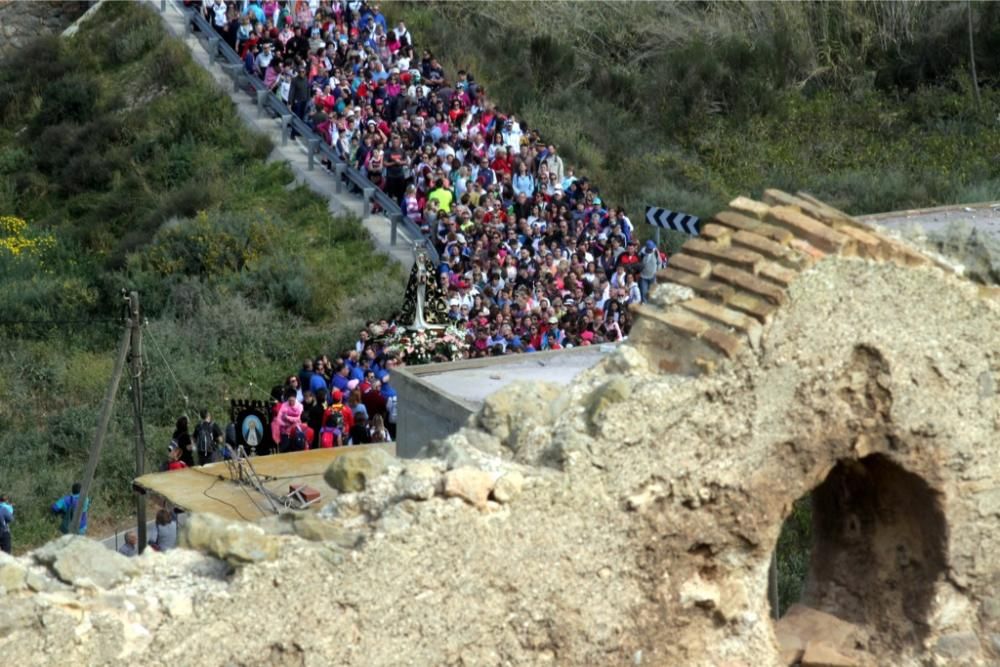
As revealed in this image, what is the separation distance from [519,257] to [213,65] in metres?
11.5

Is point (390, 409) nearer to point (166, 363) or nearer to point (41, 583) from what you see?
point (166, 363)

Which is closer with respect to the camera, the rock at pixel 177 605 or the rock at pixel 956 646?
the rock at pixel 177 605

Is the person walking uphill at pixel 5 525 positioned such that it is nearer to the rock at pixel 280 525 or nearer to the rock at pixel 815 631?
the rock at pixel 815 631

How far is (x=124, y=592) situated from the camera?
5.96 m

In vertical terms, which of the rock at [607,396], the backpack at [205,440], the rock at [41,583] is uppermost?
the rock at [607,396]

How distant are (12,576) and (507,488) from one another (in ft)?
6.26

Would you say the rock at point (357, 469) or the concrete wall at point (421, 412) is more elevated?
the rock at point (357, 469)

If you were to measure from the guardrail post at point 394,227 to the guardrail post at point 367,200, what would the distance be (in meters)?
0.56

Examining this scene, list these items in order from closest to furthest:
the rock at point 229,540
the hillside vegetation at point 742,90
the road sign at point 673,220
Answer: the rock at point 229,540
the road sign at point 673,220
the hillside vegetation at point 742,90

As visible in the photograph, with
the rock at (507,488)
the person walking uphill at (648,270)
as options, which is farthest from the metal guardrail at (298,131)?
the rock at (507,488)

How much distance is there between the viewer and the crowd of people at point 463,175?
18812 mm

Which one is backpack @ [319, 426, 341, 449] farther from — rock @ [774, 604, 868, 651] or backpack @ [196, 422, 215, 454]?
rock @ [774, 604, 868, 651]

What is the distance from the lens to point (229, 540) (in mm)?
Answer: 6105

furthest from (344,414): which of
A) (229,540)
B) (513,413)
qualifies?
(229,540)
